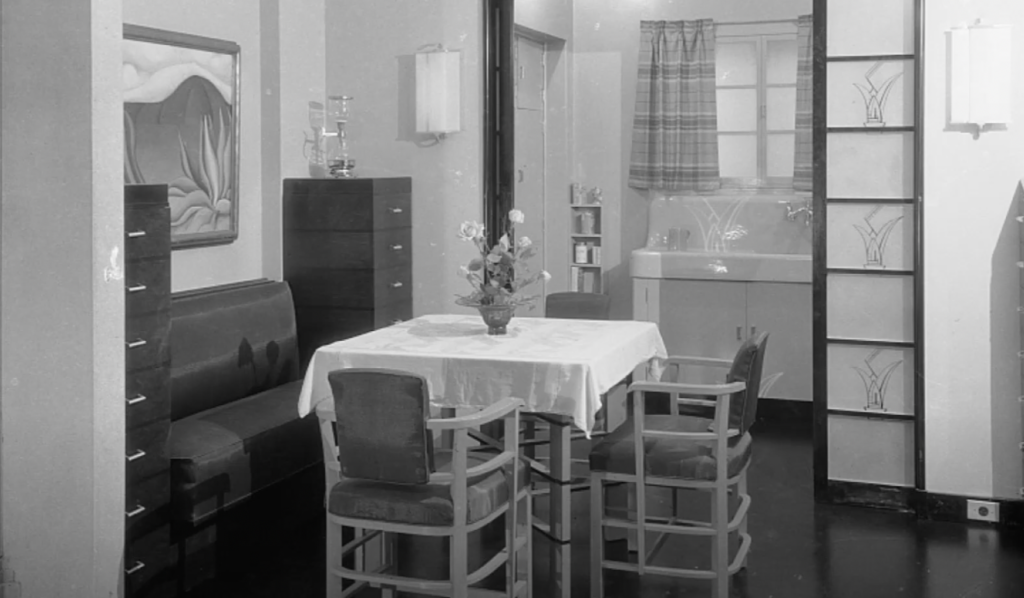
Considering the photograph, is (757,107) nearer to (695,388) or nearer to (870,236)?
(870,236)

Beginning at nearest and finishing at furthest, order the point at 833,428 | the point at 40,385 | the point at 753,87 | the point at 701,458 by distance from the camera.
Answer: the point at 40,385
the point at 701,458
the point at 833,428
the point at 753,87

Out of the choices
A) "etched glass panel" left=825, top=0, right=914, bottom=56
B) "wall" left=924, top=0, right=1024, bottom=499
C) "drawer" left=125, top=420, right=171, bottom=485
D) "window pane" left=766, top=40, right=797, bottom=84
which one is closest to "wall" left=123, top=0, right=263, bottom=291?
"drawer" left=125, top=420, right=171, bottom=485

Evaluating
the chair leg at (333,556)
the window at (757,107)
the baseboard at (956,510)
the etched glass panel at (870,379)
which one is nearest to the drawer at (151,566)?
the chair leg at (333,556)

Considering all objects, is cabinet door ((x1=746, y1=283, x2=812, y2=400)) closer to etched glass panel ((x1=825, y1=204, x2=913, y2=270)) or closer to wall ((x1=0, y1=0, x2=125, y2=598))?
etched glass panel ((x1=825, y1=204, x2=913, y2=270))

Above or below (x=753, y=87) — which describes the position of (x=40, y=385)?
below

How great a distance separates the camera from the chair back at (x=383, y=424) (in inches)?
150

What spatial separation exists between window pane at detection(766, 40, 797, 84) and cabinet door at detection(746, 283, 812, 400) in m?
1.07

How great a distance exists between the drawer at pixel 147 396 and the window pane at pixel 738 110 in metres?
3.20

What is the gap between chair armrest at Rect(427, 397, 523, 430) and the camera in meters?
3.86

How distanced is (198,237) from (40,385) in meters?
1.93

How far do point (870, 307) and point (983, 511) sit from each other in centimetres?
104

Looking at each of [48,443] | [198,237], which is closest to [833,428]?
[198,237]

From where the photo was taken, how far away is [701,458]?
14.7ft

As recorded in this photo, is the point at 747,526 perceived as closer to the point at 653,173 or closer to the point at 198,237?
the point at 653,173
